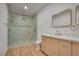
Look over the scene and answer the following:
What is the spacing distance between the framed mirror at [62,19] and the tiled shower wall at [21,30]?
1.62 feet

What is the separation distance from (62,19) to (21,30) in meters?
0.98

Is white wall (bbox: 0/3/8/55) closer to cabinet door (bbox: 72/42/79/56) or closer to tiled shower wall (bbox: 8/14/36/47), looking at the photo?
tiled shower wall (bbox: 8/14/36/47)

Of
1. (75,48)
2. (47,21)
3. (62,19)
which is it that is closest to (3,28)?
(47,21)

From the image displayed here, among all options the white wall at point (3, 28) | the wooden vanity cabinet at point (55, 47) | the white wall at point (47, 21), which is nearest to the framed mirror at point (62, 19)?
the white wall at point (47, 21)

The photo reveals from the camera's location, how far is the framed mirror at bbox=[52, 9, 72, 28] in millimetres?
1857

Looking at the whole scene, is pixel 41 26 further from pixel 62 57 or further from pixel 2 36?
pixel 2 36

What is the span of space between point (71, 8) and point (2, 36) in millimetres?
1651

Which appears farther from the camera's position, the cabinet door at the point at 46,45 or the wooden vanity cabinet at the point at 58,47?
the cabinet door at the point at 46,45

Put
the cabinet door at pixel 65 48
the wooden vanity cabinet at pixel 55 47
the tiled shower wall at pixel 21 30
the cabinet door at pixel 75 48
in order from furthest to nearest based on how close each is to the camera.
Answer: the tiled shower wall at pixel 21 30
the wooden vanity cabinet at pixel 55 47
the cabinet door at pixel 65 48
the cabinet door at pixel 75 48

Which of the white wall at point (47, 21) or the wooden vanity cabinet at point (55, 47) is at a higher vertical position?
the white wall at point (47, 21)

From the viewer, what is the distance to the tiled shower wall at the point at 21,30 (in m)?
1.96

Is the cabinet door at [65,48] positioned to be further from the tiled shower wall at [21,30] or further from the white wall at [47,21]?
the tiled shower wall at [21,30]

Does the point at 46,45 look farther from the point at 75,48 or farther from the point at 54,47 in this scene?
the point at 75,48

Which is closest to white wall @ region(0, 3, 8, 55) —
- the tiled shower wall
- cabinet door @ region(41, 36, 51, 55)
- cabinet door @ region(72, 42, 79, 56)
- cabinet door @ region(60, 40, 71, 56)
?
the tiled shower wall
